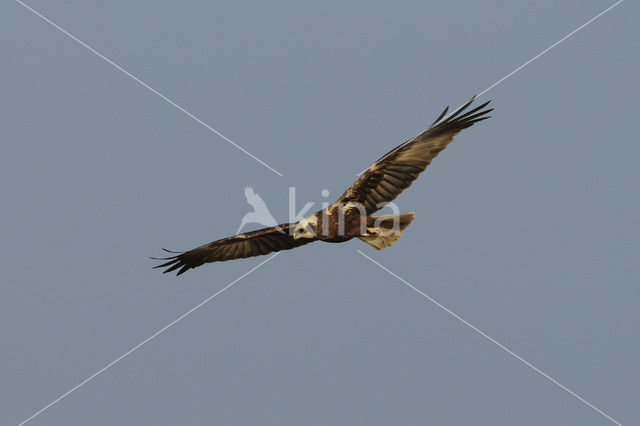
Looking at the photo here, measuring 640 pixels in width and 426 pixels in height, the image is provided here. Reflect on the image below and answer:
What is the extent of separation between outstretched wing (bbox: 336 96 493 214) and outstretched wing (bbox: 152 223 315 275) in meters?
1.71

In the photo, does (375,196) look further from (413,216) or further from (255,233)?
(255,233)

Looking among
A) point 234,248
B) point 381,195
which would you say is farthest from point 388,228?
point 234,248

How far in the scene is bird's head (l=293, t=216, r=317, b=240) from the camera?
1253cm

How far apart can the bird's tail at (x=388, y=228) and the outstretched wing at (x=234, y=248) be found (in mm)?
1579

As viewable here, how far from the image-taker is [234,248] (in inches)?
579

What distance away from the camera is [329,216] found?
40.9 feet

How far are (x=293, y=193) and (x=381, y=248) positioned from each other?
7.31ft

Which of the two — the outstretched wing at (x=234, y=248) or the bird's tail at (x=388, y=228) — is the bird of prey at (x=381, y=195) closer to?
the bird's tail at (x=388, y=228)

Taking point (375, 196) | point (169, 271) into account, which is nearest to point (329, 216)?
point (375, 196)

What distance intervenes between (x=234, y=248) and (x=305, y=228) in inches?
98.2

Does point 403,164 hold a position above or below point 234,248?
above

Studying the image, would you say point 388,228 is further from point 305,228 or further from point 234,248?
point 234,248

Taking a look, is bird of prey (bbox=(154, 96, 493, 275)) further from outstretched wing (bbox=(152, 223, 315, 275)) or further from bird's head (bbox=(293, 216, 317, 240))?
outstretched wing (bbox=(152, 223, 315, 275))

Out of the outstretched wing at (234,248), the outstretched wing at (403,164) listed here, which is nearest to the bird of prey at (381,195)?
the outstretched wing at (403,164)
